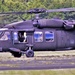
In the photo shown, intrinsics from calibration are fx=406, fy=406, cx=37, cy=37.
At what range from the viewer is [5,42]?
2042cm

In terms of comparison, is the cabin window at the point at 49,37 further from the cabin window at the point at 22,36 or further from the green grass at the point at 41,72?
the green grass at the point at 41,72

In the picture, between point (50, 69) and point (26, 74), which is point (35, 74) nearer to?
point (26, 74)

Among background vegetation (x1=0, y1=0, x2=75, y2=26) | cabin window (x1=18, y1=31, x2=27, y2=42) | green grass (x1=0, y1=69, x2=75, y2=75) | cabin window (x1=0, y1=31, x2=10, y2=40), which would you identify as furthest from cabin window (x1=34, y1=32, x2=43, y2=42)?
background vegetation (x1=0, y1=0, x2=75, y2=26)

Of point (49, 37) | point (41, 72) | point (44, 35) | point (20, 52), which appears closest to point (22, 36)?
point (20, 52)

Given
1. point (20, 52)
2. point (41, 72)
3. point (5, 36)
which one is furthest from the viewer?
point (5, 36)

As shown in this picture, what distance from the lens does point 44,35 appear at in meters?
20.3

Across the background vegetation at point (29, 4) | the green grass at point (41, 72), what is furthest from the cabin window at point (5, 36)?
the background vegetation at point (29, 4)

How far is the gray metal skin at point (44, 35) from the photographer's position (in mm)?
20094

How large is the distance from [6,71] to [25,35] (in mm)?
9426

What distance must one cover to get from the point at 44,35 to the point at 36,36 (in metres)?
0.41

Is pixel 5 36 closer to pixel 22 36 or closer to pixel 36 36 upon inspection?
pixel 22 36

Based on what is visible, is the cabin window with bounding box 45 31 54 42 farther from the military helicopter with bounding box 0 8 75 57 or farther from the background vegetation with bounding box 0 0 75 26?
the background vegetation with bounding box 0 0 75 26

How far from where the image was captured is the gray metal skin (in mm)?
20094

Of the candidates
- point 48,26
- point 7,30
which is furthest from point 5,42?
point 48,26
